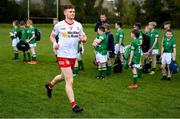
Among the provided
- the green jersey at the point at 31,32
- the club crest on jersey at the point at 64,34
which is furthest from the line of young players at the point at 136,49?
the green jersey at the point at 31,32

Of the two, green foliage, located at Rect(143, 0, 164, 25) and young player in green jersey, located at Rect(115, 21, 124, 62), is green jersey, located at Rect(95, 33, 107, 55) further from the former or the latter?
green foliage, located at Rect(143, 0, 164, 25)

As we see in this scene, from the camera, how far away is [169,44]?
13.8 m

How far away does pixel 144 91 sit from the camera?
1191cm

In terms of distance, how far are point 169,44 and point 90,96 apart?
396 centimetres

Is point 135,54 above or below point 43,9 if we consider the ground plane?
below

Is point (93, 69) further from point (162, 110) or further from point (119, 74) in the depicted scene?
point (162, 110)

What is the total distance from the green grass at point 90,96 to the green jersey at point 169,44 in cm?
101

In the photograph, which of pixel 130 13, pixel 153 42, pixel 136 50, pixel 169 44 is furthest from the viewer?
pixel 130 13

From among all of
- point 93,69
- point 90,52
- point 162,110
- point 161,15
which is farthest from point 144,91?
point 161,15

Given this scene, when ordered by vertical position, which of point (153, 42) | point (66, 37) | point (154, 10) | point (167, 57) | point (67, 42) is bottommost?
point (167, 57)

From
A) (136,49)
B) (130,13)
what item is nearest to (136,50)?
(136,49)

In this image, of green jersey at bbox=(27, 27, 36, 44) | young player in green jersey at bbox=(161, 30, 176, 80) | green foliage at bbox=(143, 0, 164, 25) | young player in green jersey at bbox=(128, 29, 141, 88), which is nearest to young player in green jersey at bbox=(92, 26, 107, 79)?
young player in green jersey at bbox=(128, 29, 141, 88)

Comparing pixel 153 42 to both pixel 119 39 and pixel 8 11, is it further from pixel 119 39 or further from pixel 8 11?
pixel 8 11

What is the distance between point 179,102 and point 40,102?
129 inches
